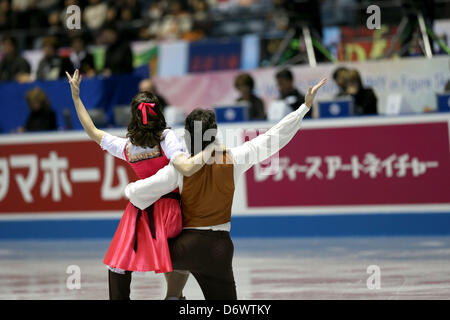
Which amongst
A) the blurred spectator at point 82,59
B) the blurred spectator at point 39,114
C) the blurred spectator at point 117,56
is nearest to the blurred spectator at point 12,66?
the blurred spectator at point 82,59

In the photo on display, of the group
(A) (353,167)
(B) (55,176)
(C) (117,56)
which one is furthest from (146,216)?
(C) (117,56)

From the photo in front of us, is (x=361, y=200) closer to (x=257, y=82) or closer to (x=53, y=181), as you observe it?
(x=257, y=82)

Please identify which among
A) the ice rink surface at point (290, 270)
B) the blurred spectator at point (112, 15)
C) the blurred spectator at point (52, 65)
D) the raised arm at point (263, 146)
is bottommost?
the ice rink surface at point (290, 270)

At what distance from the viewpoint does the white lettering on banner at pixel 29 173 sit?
41.7 ft

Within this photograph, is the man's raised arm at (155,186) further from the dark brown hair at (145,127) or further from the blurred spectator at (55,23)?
the blurred spectator at (55,23)

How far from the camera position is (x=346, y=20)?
1568 cm

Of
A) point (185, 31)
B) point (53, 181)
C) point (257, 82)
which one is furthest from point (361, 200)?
point (185, 31)

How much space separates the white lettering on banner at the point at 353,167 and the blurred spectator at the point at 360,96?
0.69 m

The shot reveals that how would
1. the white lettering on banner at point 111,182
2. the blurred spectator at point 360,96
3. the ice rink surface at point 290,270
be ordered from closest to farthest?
the ice rink surface at point 290,270 → the blurred spectator at point 360,96 → the white lettering on banner at point 111,182

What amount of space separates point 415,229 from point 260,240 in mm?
2025

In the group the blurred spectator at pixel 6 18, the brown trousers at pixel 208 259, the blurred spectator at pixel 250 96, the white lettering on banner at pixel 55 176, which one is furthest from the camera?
the blurred spectator at pixel 6 18

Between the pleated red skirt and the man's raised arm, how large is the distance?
0.11m

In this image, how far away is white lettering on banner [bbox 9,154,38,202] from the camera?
12.7 metres

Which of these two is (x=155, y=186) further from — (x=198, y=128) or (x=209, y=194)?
(x=198, y=128)
